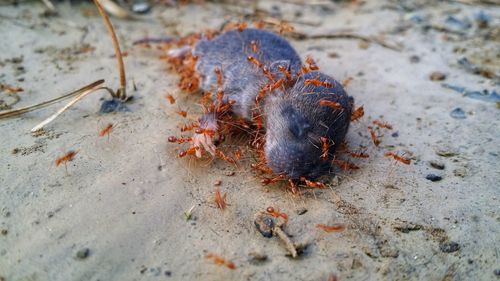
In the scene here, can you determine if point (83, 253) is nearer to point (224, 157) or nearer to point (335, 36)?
point (224, 157)

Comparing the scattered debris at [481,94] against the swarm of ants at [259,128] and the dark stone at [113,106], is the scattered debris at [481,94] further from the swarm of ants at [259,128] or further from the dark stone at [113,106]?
the dark stone at [113,106]

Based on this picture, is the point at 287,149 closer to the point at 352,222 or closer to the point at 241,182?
the point at 241,182

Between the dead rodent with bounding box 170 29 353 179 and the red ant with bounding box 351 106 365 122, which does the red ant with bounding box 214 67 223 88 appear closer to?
the dead rodent with bounding box 170 29 353 179

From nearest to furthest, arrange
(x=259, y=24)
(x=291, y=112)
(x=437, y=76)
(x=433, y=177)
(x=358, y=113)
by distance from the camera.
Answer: (x=291, y=112)
(x=433, y=177)
(x=358, y=113)
(x=437, y=76)
(x=259, y=24)

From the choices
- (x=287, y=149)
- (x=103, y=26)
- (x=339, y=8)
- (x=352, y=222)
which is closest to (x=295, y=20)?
(x=339, y=8)

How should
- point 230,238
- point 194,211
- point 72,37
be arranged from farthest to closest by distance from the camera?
point 72,37
point 194,211
point 230,238

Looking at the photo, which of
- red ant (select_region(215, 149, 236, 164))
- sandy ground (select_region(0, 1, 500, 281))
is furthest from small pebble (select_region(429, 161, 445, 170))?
red ant (select_region(215, 149, 236, 164))

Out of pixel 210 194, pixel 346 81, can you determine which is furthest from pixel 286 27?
pixel 210 194
